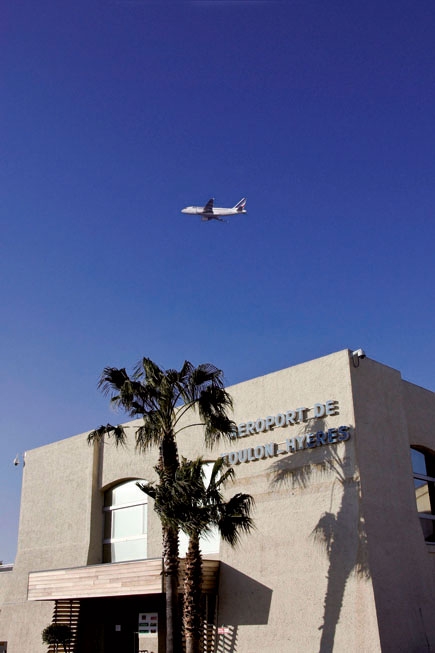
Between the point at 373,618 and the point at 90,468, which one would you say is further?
the point at 90,468

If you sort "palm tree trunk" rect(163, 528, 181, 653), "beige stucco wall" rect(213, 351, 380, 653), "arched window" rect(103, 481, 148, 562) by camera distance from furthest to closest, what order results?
1. "arched window" rect(103, 481, 148, 562)
2. "beige stucco wall" rect(213, 351, 380, 653)
3. "palm tree trunk" rect(163, 528, 181, 653)

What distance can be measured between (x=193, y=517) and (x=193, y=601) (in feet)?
7.21

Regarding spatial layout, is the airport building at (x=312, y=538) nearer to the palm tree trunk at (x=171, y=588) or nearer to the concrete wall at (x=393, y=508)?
the concrete wall at (x=393, y=508)

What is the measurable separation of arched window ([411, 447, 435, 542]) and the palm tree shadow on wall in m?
3.40

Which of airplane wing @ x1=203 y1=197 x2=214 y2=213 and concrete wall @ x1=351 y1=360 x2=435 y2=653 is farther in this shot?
airplane wing @ x1=203 y1=197 x2=214 y2=213

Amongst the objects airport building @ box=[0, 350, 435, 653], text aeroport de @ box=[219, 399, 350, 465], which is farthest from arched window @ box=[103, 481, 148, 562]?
text aeroport de @ box=[219, 399, 350, 465]

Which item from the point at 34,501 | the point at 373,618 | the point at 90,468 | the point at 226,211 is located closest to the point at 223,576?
the point at 373,618

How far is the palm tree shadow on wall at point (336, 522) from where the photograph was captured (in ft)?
59.2

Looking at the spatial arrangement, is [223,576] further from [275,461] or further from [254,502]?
[275,461]

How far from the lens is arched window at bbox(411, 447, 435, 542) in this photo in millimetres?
21156

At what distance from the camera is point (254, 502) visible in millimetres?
20922

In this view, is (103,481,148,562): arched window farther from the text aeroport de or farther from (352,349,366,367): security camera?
(352,349,366,367): security camera

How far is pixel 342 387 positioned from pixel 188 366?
14.4ft

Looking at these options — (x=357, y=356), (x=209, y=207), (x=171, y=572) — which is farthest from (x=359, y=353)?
(x=209, y=207)
